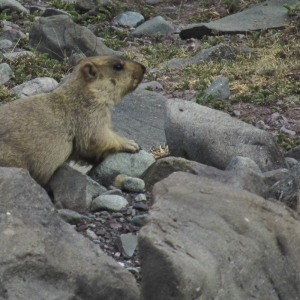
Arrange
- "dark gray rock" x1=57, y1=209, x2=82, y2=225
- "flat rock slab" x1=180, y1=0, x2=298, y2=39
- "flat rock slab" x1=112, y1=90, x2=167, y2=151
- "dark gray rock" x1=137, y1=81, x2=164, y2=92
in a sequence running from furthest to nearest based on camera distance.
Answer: "flat rock slab" x1=180, y1=0, x2=298, y2=39
"dark gray rock" x1=137, y1=81, x2=164, y2=92
"flat rock slab" x1=112, y1=90, x2=167, y2=151
"dark gray rock" x1=57, y1=209, x2=82, y2=225

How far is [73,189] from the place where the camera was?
22.5 ft

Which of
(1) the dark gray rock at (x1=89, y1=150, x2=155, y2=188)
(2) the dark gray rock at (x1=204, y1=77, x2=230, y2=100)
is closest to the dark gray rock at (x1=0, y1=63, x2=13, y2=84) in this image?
(2) the dark gray rock at (x1=204, y1=77, x2=230, y2=100)

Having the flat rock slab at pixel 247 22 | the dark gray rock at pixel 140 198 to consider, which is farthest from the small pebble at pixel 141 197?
the flat rock slab at pixel 247 22

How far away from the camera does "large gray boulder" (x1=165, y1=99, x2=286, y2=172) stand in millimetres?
7938

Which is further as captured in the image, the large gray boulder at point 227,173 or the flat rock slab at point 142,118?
the flat rock slab at point 142,118

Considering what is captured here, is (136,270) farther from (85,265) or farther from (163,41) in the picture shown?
(163,41)

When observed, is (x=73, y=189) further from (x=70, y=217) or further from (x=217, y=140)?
(x=217, y=140)

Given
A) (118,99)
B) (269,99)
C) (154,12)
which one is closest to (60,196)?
(118,99)

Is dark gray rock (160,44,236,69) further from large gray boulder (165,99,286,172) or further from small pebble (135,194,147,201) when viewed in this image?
small pebble (135,194,147,201)

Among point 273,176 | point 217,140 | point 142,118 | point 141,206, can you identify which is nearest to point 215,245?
point 141,206

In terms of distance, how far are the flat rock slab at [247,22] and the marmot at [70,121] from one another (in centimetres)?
581

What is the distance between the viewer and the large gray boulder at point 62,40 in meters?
12.2

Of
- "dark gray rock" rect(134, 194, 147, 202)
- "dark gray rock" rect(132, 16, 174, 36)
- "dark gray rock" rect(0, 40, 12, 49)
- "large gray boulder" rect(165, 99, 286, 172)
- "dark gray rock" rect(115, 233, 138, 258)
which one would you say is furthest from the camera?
"dark gray rock" rect(132, 16, 174, 36)

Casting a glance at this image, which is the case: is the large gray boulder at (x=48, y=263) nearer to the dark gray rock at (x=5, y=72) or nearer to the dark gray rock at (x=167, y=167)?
the dark gray rock at (x=167, y=167)
